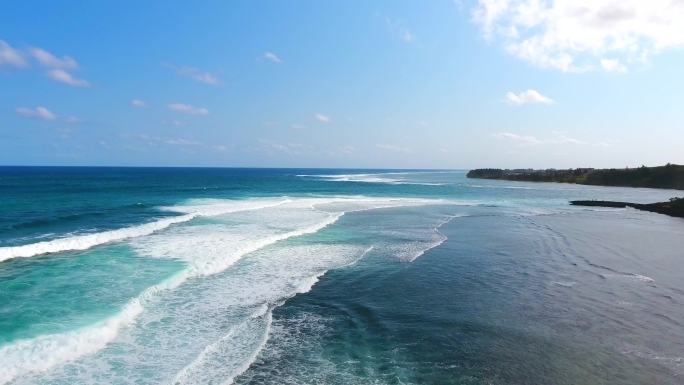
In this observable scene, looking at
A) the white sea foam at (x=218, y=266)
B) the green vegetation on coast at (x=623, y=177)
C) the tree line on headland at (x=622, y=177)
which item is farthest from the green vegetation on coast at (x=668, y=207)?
the green vegetation on coast at (x=623, y=177)

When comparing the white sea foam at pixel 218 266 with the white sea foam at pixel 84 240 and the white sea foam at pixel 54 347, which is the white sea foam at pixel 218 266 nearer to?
the white sea foam at pixel 54 347

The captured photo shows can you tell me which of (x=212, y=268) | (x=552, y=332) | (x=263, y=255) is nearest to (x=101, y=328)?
(x=212, y=268)

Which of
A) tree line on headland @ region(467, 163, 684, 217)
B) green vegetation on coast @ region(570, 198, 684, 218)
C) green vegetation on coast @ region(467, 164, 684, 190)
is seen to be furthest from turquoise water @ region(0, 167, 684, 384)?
green vegetation on coast @ region(467, 164, 684, 190)

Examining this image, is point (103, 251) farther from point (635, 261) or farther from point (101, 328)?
point (635, 261)

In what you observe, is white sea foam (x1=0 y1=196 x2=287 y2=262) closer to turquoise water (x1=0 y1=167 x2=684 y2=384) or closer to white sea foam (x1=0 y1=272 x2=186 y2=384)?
turquoise water (x1=0 y1=167 x2=684 y2=384)

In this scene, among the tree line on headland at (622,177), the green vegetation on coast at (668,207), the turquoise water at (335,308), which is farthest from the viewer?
the tree line on headland at (622,177)

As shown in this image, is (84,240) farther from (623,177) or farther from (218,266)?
(623,177)

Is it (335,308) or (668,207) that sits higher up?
(668,207)

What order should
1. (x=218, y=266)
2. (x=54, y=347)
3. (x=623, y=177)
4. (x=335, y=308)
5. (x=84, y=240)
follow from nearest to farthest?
(x=54, y=347) < (x=335, y=308) < (x=218, y=266) < (x=84, y=240) < (x=623, y=177)

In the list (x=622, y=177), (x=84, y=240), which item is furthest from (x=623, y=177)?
(x=84, y=240)

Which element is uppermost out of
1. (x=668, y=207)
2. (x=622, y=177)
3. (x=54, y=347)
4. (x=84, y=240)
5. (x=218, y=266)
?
(x=622, y=177)
